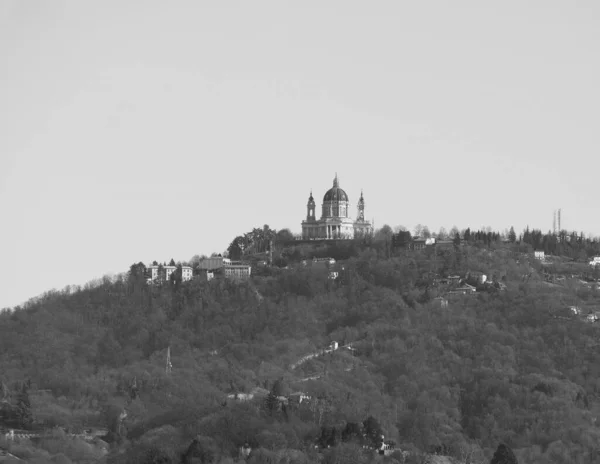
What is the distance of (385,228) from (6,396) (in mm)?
49620

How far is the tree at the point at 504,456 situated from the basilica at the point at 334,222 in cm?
5810

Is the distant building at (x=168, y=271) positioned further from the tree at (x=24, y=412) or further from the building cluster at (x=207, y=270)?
the tree at (x=24, y=412)

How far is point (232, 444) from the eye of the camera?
9794cm

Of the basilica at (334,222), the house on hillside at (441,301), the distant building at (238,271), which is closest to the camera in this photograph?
the house on hillside at (441,301)

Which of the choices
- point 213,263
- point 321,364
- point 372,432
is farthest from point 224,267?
point 372,432

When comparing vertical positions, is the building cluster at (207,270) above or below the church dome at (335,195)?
below

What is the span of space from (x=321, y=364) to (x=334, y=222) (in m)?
34.7

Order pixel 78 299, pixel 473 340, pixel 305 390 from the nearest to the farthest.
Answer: pixel 305 390
pixel 473 340
pixel 78 299

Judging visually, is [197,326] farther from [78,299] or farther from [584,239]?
[584,239]

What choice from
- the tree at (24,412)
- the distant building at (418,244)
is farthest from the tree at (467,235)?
the tree at (24,412)

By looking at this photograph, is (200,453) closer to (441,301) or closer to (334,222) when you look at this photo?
(441,301)

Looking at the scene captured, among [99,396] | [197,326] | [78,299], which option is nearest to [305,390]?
[99,396]

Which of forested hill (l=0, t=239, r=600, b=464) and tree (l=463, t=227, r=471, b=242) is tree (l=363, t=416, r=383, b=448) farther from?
tree (l=463, t=227, r=471, b=242)

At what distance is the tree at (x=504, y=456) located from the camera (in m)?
97.5
